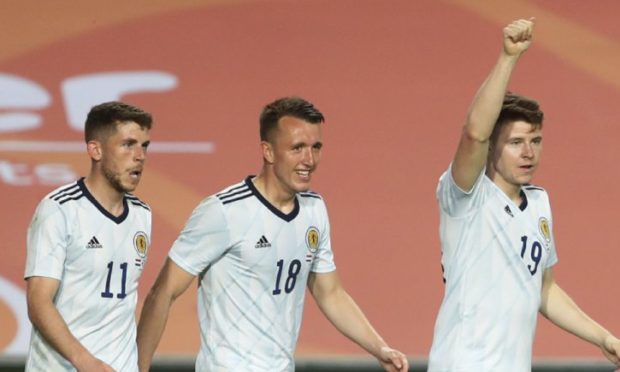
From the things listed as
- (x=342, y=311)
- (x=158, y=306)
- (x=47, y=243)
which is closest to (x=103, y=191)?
(x=47, y=243)

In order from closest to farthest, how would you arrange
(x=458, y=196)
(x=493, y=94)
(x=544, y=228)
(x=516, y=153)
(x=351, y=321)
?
(x=493, y=94) → (x=458, y=196) → (x=516, y=153) → (x=544, y=228) → (x=351, y=321)

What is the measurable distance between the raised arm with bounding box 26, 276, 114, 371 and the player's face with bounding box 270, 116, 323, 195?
88 cm

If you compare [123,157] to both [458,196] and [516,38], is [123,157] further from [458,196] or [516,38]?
[516,38]

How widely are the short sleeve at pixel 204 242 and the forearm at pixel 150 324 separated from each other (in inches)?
5.5

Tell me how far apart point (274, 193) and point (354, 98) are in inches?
101

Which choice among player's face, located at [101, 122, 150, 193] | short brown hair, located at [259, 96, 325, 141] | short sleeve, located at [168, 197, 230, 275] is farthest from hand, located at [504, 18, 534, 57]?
player's face, located at [101, 122, 150, 193]

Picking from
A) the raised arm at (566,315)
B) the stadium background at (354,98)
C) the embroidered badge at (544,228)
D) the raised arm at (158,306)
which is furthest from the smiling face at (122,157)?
the stadium background at (354,98)

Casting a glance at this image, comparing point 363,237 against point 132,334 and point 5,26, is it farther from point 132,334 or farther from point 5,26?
point 132,334

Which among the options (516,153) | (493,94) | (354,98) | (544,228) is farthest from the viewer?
(354,98)

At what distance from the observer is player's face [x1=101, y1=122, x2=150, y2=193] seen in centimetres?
484

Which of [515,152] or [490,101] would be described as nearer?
[490,101]

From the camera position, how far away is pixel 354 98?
7.52 metres

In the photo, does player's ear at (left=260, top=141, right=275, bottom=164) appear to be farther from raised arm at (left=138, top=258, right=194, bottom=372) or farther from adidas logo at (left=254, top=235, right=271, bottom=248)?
raised arm at (left=138, top=258, right=194, bottom=372)

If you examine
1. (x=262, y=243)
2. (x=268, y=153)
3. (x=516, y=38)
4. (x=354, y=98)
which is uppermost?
(x=354, y=98)
